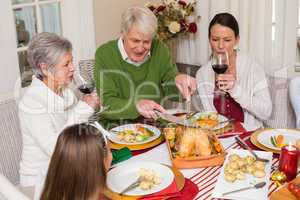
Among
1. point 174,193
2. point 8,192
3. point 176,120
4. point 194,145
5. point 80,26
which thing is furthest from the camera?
point 80,26

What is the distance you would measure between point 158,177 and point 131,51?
996 millimetres

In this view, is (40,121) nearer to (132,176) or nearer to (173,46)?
(132,176)

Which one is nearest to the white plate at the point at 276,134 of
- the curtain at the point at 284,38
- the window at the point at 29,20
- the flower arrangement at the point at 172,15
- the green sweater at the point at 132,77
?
the green sweater at the point at 132,77

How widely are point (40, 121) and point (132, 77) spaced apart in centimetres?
78

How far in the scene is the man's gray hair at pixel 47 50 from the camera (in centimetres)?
192

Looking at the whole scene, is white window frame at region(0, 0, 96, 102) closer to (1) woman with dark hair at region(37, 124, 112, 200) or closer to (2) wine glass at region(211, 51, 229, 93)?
(2) wine glass at region(211, 51, 229, 93)

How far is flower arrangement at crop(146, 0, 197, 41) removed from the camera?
10.1 feet

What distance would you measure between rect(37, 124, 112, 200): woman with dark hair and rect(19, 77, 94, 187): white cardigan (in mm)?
584

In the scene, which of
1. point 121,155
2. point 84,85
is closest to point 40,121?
point 84,85

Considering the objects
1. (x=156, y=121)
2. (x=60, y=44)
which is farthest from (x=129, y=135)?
(x=60, y=44)

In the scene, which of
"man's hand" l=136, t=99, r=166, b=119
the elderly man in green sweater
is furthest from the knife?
the elderly man in green sweater

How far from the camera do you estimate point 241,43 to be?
9.77 ft

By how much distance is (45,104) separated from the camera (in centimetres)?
191

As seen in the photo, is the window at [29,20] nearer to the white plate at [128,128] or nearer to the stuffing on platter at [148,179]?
the white plate at [128,128]
